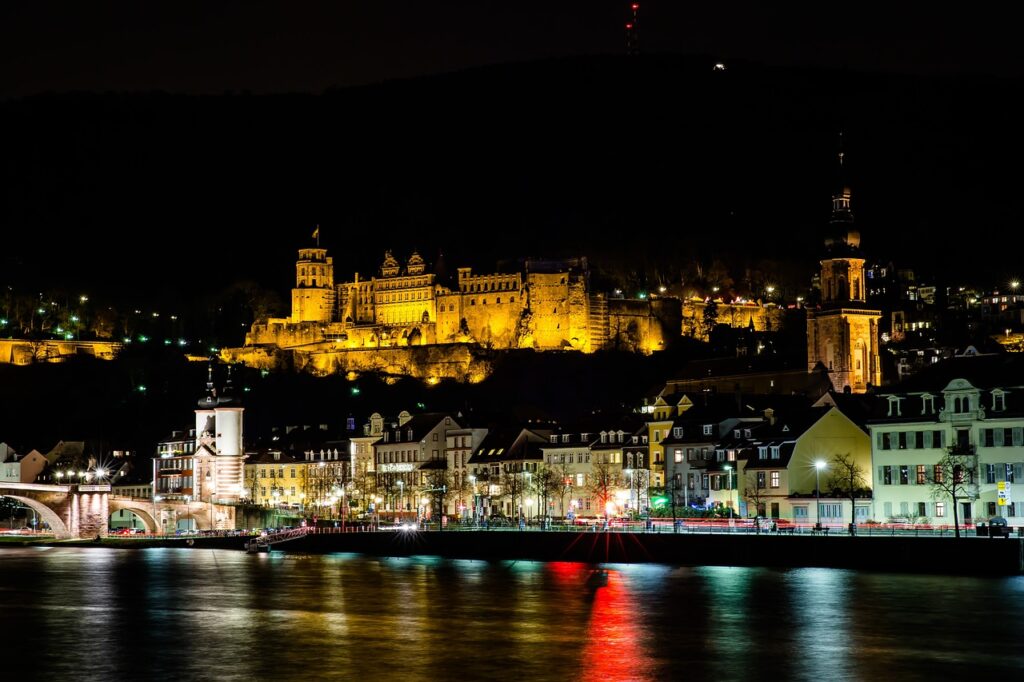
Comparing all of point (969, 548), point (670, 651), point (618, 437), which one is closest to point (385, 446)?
point (618, 437)

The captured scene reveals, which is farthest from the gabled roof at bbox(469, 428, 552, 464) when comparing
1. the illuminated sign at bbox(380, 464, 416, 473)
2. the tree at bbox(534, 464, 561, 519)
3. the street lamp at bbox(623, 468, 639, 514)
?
the street lamp at bbox(623, 468, 639, 514)

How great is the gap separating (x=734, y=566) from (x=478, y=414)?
55840mm

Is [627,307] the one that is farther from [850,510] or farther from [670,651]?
[670,651]

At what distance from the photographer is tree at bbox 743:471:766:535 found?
86.4m

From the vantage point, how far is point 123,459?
149625 millimetres

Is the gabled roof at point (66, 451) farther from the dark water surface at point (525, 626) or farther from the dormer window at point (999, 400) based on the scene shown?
the dormer window at point (999, 400)

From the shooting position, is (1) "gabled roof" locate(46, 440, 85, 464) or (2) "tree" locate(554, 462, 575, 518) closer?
(2) "tree" locate(554, 462, 575, 518)

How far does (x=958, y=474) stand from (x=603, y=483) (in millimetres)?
31496

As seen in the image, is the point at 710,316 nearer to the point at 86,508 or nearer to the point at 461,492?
the point at 461,492

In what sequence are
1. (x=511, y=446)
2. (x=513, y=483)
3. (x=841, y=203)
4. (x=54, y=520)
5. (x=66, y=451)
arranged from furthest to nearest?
(x=66, y=451) < (x=841, y=203) < (x=511, y=446) < (x=54, y=520) < (x=513, y=483)

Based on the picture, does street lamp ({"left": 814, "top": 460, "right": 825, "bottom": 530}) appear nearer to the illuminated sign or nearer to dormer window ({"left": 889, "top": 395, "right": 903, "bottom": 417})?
dormer window ({"left": 889, "top": 395, "right": 903, "bottom": 417})

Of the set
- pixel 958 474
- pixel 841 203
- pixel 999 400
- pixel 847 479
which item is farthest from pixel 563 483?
pixel 841 203

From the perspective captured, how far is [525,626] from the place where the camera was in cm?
5634

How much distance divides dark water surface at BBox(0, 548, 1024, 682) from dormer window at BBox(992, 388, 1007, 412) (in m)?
11.4
